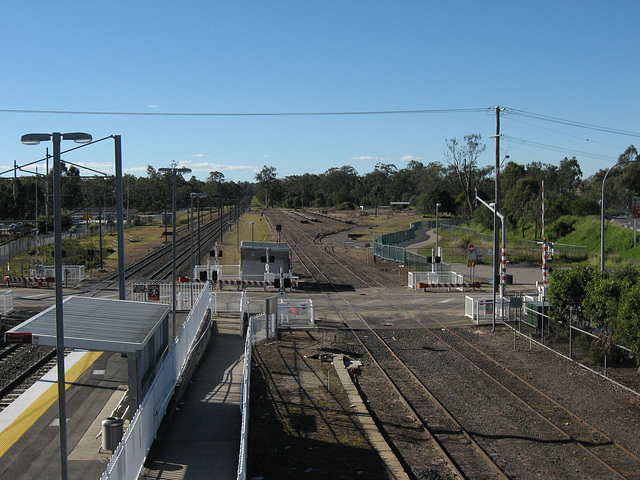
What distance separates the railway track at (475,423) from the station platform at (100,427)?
4.32m

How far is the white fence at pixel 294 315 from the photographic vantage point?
23.9 m

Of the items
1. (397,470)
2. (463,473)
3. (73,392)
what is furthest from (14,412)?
(463,473)

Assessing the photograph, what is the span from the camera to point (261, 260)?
34.2 meters

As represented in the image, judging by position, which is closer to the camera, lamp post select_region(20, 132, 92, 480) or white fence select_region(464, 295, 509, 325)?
lamp post select_region(20, 132, 92, 480)

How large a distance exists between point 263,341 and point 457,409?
29.4ft

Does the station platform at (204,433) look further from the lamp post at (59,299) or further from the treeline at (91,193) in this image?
the treeline at (91,193)

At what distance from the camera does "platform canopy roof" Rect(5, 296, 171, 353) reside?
34.0ft

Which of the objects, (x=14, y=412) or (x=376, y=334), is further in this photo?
(x=376, y=334)

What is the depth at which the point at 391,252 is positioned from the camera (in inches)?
1944

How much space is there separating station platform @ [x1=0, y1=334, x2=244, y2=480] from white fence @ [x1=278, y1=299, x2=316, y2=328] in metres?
6.94

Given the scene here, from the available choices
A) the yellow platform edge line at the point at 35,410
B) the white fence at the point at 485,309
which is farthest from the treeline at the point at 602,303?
the yellow platform edge line at the point at 35,410

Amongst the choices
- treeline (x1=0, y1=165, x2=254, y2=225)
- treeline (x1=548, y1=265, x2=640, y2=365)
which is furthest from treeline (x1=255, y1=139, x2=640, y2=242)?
treeline (x1=0, y1=165, x2=254, y2=225)

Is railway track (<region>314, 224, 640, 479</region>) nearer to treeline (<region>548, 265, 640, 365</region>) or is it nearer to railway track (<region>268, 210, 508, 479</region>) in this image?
railway track (<region>268, 210, 508, 479</region>)

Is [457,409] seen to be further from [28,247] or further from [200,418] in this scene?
[28,247]
